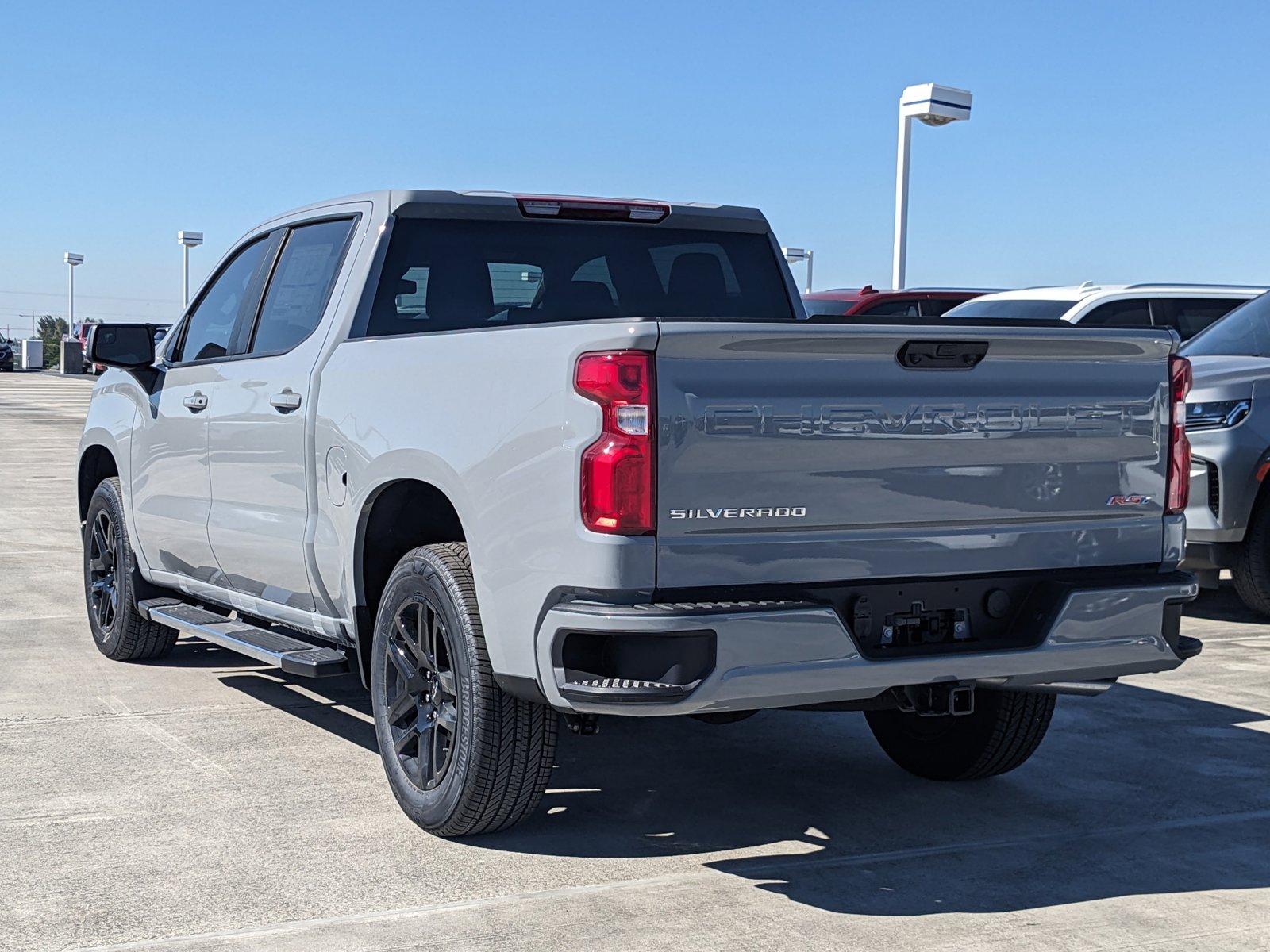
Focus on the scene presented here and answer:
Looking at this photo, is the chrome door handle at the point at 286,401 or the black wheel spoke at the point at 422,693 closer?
the black wheel spoke at the point at 422,693

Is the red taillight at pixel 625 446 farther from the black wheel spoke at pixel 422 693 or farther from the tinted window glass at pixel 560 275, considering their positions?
the tinted window glass at pixel 560 275

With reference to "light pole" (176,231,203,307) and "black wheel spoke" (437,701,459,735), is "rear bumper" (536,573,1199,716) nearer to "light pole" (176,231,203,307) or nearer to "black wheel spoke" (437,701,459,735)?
"black wheel spoke" (437,701,459,735)

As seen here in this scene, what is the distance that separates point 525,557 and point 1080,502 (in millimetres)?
1616

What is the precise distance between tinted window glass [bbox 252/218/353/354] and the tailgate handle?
2.43 m

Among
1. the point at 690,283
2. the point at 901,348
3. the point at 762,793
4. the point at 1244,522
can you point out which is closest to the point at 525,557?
the point at 901,348

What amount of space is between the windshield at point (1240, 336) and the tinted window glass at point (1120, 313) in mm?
2329

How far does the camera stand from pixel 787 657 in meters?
4.13

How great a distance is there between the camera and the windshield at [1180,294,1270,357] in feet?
31.5

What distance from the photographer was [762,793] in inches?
215

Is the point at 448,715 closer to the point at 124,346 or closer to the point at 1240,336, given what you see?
the point at 124,346

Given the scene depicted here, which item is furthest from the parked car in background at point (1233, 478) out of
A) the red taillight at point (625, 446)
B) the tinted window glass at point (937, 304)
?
the tinted window glass at point (937, 304)

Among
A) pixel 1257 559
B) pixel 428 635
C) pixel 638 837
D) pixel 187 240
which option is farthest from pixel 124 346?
pixel 187 240

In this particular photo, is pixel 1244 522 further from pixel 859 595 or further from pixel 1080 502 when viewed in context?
pixel 859 595

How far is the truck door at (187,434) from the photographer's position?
6.54 m
